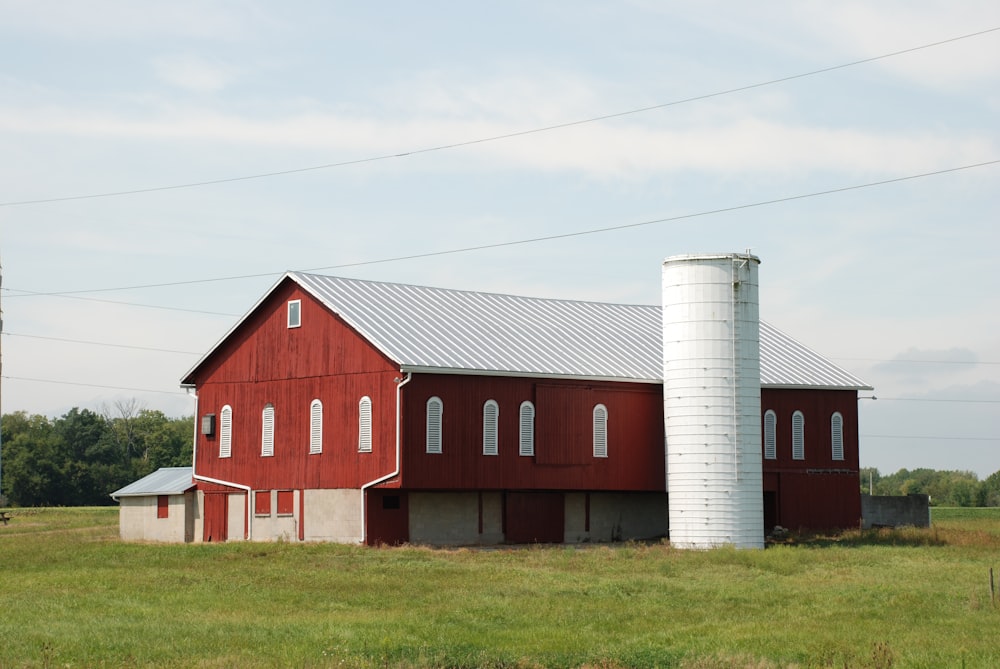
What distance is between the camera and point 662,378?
174 feet

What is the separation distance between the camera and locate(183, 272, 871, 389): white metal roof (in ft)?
158

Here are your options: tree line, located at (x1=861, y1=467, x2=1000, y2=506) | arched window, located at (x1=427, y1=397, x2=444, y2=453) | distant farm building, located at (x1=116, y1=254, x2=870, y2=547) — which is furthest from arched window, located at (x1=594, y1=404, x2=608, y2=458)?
tree line, located at (x1=861, y1=467, x2=1000, y2=506)

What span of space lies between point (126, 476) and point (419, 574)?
3677 inches

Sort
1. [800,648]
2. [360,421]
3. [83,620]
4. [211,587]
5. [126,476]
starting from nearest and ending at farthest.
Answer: [800,648], [83,620], [211,587], [360,421], [126,476]

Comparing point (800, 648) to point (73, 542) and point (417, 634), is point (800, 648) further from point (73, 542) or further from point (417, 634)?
point (73, 542)

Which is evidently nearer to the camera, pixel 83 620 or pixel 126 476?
pixel 83 620

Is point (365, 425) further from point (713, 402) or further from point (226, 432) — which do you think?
point (713, 402)

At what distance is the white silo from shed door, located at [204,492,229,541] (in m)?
17.4

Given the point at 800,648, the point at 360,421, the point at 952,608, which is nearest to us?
the point at 800,648

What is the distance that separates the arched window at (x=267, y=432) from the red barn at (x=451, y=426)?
52 mm

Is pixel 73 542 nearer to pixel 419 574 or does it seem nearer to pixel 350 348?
pixel 350 348

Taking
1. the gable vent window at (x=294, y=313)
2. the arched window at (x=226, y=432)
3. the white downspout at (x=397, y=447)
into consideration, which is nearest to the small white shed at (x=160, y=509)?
the arched window at (x=226, y=432)

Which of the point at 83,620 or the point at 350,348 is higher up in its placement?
the point at 350,348

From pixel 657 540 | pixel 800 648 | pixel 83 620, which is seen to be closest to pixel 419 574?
pixel 83 620
